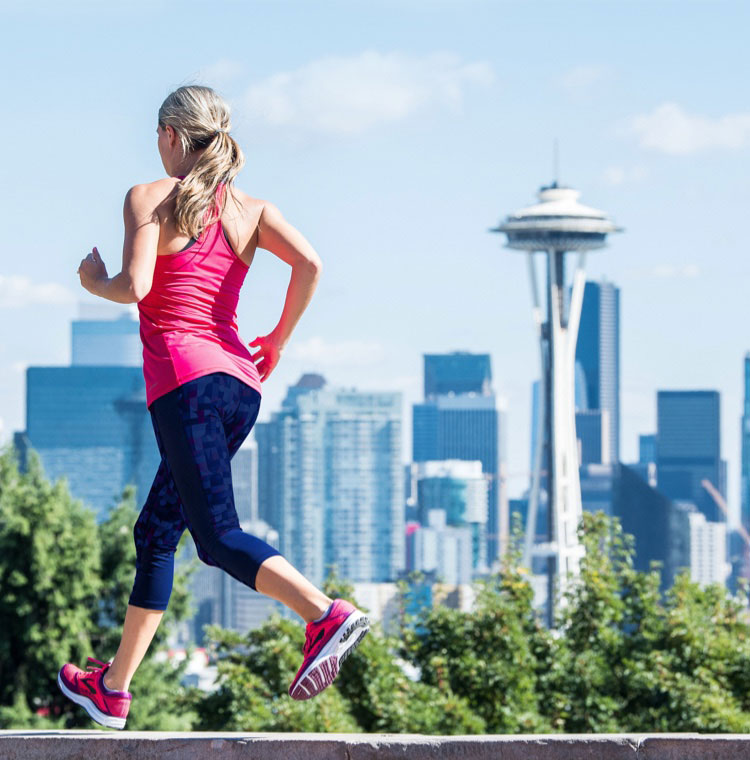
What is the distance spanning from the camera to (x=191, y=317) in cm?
470

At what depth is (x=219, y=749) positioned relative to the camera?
437cm

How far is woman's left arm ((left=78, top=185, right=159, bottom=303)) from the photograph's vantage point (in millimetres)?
4520

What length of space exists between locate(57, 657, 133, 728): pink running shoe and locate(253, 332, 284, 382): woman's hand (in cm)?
104

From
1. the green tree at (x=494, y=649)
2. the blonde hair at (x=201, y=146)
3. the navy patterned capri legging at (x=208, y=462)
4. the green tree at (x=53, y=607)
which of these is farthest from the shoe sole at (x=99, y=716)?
the green tree at (x=53, y=607)

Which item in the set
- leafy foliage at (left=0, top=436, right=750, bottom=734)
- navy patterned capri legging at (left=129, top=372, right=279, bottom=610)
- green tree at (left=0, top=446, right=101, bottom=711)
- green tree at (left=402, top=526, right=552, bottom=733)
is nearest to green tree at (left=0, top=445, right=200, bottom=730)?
green tree at (left=0, top=446, right=101, bottom=711)

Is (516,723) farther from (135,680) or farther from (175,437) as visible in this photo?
(135,680)

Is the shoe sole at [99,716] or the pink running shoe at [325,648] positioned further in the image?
the shoe sole at [99,716]

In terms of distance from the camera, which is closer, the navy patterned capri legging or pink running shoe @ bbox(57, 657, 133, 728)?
the navy patterned capri legging

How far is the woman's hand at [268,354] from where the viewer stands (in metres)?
5.14

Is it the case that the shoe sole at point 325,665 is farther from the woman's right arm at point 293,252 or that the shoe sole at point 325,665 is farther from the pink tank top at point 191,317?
the woman's right arm at point 293,252

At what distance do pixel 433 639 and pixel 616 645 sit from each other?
1.85 meters

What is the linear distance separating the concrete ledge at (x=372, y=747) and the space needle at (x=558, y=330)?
374ft

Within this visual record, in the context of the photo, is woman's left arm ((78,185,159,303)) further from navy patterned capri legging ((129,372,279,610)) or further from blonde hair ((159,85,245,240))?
navy patterned capri legging ((129,372,279,610))

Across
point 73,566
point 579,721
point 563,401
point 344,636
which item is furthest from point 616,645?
point 563,401
